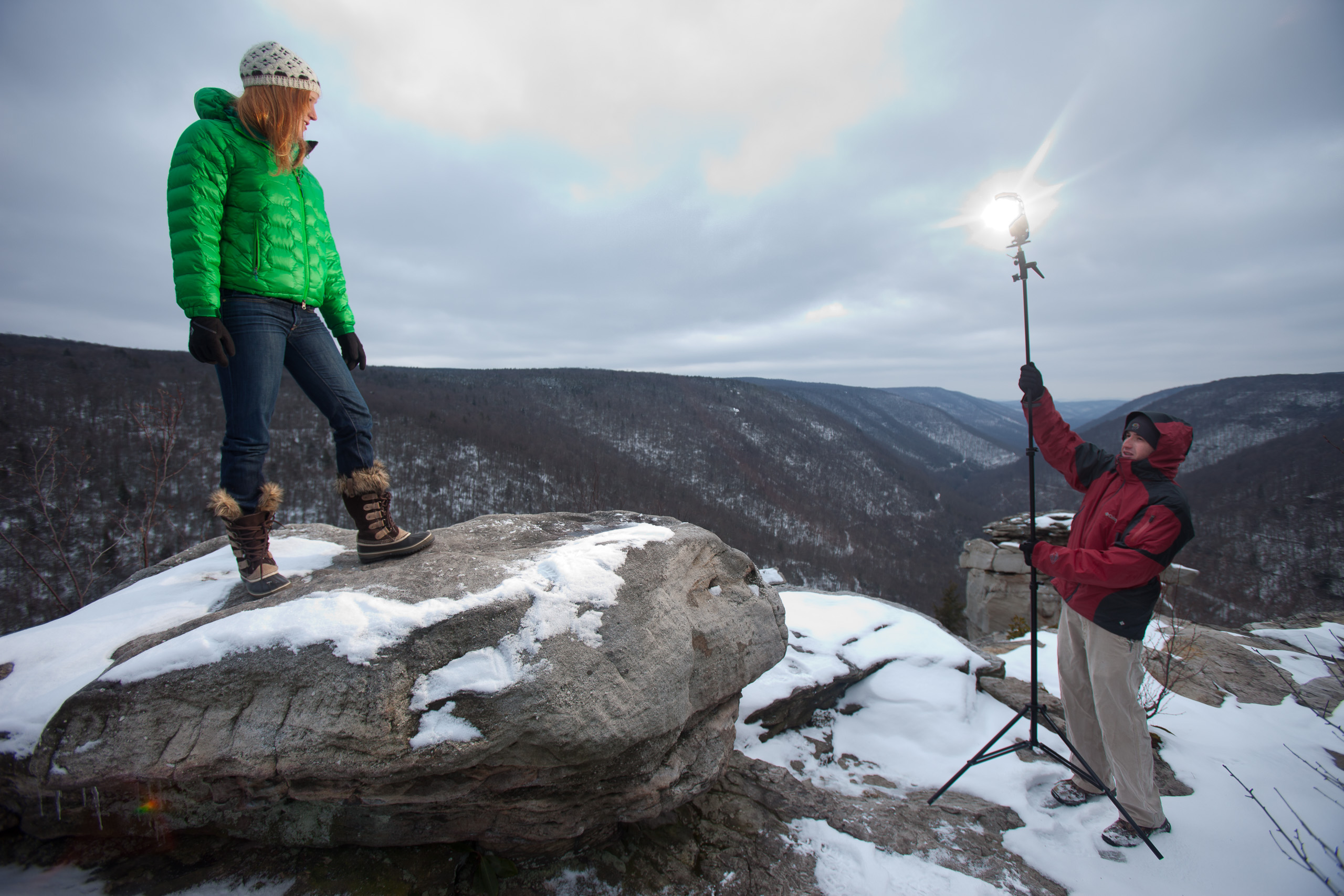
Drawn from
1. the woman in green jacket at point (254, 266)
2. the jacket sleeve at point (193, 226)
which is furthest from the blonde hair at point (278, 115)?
the jacket sleeve at point (193, 226)

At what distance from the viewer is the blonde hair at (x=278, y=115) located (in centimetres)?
273

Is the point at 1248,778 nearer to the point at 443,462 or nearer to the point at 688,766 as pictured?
the point at 688,766

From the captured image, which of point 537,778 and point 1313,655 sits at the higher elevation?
point 537,778

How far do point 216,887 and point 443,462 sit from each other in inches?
3120

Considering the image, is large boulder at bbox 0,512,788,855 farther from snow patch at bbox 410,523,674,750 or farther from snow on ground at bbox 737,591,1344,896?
snow on ground at bbox 737,591,1344,896

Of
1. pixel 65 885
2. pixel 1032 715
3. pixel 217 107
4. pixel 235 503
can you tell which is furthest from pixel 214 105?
pixel 1032 715

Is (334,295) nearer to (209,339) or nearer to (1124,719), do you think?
(209,339)

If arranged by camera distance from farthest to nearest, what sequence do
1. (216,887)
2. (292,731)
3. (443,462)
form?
(443,462)
(216,887)
(292,731)

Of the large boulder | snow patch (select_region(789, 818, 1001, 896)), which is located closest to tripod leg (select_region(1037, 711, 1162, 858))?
snow patch (select_region(789, 818, 1001, 896))

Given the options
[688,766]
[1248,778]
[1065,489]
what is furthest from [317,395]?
[1065,489]

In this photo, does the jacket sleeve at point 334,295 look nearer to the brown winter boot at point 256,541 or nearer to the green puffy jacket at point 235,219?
the green puffy jacket at point 235,219

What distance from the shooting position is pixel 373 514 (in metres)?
3.30

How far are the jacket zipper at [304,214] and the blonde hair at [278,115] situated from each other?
0.37 ft

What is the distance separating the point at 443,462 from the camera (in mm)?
75188
